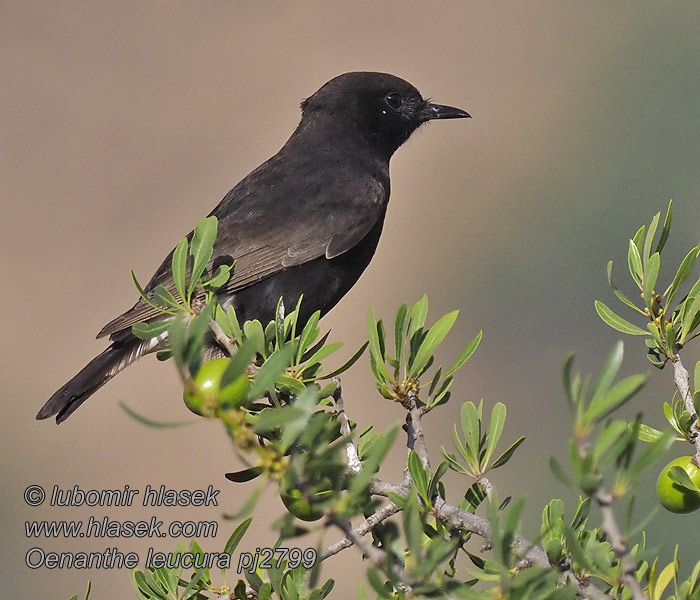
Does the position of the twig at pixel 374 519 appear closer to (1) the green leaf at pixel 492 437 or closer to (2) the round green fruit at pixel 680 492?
(1) the green leaf at pixel 492 437

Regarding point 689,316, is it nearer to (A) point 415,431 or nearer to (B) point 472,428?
(B) point 472,428

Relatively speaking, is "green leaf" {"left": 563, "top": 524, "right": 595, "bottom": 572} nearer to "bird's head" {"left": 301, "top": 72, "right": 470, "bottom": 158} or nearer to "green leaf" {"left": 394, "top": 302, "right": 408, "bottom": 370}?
"green leaf" {"left": 394, "top": 302, "right": 408, "bottom": 370}

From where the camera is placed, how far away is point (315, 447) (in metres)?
1.40

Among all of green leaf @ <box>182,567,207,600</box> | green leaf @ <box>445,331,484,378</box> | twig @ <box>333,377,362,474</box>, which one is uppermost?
green leaf @ <box>445,331,484,378</box>

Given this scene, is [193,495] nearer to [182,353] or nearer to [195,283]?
[195,283]

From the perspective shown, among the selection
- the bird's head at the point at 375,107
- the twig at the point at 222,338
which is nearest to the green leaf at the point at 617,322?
the twig at the point at 222,338

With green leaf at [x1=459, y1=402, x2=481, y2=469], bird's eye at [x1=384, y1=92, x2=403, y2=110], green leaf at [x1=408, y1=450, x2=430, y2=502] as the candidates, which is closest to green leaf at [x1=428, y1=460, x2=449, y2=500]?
green leaf at [x1=408, y1=450, x2=430, y2=502]

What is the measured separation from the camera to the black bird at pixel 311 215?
434 cm

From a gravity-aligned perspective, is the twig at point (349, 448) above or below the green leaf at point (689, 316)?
below

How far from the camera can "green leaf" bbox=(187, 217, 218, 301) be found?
2047 millimetres

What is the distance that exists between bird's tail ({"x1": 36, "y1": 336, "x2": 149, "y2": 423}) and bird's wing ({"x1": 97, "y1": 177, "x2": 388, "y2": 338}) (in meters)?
0.36

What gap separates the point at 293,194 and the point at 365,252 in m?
0.50

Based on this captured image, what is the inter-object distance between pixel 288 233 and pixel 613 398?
3758 millimetres

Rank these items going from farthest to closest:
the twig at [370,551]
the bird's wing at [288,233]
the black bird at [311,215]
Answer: the bird's wing at [288,233], the black bird at [311,215], the twig at [370,551]
